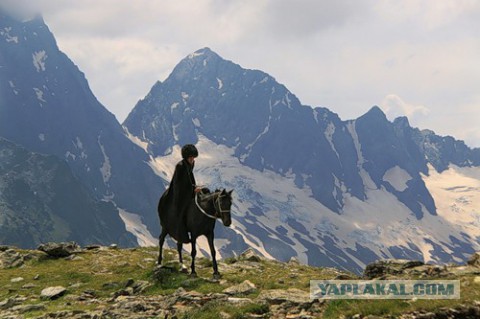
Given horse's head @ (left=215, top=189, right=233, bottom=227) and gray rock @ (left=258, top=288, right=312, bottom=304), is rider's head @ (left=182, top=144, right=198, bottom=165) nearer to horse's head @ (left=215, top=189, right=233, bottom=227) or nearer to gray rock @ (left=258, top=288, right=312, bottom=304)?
horse's head @ (left=215, top=189, right=233, bottom=227)

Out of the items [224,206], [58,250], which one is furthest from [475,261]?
[58,250]

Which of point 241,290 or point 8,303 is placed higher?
point 241,290

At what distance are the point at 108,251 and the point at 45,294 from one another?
16.8 m

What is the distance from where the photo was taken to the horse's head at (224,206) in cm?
1766

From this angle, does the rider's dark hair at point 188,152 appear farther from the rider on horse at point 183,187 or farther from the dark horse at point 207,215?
the dark horse at point 207,215

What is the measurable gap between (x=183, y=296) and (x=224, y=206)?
13.9 feet

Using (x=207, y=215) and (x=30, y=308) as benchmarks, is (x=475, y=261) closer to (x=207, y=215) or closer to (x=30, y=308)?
(x=207, y=215)

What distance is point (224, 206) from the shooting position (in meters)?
17.8

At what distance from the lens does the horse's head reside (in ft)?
57.9

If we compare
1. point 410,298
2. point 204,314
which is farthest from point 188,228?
point 410,298

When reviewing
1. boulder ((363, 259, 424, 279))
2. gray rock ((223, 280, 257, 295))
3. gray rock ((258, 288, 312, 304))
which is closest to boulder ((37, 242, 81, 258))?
gray rock ((223, 280, 257, 295))

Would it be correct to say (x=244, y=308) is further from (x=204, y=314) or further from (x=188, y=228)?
(x=188, y=228)

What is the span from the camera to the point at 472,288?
1091 centimetres

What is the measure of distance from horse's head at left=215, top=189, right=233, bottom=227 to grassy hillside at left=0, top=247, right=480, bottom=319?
239cm
